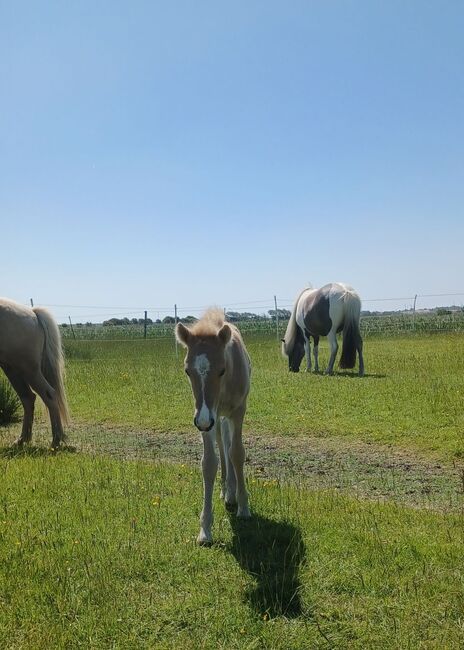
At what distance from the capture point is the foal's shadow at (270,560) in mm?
3465

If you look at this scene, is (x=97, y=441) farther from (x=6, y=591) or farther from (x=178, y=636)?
(x=178, y=636)

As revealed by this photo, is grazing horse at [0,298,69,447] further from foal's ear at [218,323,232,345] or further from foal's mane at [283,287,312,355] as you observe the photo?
foal's mane at [283,287,312,355]

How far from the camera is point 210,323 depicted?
479cm

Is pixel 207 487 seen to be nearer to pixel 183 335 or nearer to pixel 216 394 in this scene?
pixel 216 394

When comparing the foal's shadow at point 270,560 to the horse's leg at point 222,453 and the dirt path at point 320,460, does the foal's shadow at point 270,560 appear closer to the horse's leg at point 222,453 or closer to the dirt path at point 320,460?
the horse's leg at point 222,453

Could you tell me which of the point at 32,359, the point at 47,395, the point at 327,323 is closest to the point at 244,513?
the point at 47,395

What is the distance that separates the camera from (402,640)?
306cm

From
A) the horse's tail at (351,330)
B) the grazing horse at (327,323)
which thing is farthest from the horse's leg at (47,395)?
the horse's tail at (351,330)

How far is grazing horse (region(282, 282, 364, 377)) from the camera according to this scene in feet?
47.3

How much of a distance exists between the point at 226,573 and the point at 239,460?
118 centimetres

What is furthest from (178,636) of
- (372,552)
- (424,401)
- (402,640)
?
(424,401)

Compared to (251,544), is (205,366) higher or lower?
higher

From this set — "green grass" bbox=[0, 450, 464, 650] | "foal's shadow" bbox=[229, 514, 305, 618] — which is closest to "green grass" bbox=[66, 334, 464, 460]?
"green grass" bbox=[0, 450, 464, 650]

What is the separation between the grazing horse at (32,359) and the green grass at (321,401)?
1.79 m
